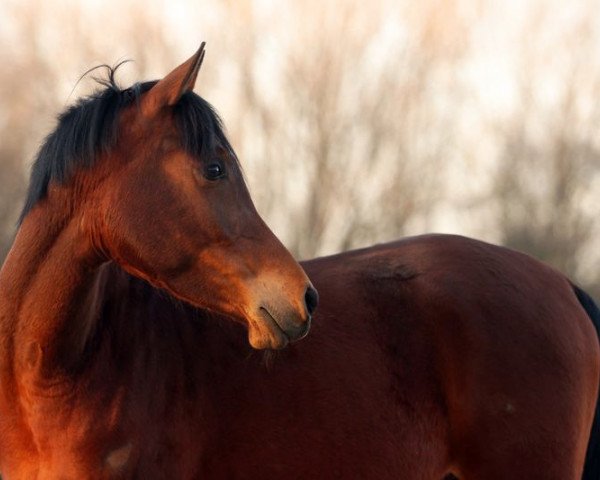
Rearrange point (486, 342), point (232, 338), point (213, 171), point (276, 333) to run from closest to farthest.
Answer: point (276, 333), point (213, 171), point (232, 338), point (486, 342)

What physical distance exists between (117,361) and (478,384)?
1.62 meters

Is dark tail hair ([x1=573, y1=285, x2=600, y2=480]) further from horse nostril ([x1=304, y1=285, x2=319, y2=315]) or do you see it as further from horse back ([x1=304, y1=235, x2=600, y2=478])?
horse nostril ([x1=304, y1=285, x2=319, y2=315])

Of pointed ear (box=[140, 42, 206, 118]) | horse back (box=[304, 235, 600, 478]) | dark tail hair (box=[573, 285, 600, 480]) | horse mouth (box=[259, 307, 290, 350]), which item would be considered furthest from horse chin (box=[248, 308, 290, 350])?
dark tail hair (box=[573, 285, 600, 480])

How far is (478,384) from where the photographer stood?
414cm

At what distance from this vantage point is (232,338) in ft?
12.6

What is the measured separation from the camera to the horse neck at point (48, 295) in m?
3.31

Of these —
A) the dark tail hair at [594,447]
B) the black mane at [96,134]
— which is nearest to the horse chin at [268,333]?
the black mane at [96,134]

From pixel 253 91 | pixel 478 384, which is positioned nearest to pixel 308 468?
pixel 478 384

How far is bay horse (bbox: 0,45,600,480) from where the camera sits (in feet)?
10.8

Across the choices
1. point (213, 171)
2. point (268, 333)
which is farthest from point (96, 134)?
point (268, 333)

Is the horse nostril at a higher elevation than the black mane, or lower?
lower

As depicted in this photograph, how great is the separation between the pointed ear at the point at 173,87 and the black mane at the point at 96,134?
44 millimetres

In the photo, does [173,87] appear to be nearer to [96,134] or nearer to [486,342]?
[96,134]

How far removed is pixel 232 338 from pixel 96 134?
3.33 ft
